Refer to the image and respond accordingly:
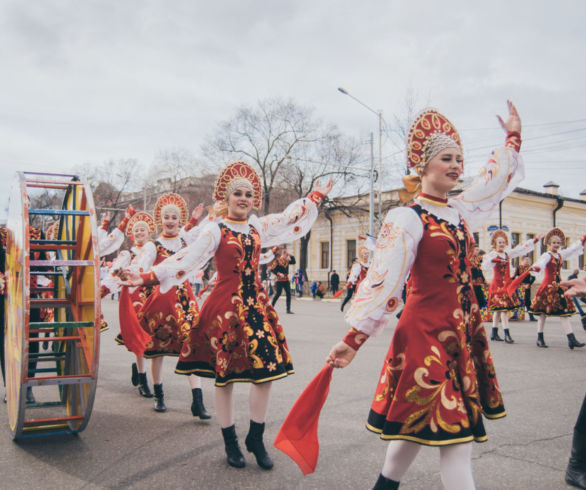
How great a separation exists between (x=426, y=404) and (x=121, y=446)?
2.69 meters

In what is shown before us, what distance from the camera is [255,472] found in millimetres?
3590

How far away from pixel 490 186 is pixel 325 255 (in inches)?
1515

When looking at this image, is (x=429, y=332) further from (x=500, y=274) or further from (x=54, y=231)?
(x=500, y=274)

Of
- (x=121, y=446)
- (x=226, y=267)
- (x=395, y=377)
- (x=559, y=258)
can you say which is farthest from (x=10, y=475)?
(x=559, y=258)

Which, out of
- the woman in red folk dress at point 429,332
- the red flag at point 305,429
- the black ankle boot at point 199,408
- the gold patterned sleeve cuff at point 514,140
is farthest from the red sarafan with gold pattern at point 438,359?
the black ankle boot at point 199,408

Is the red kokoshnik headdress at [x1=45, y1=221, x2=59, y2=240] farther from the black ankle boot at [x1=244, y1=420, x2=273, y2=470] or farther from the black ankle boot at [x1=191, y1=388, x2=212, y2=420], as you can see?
the black ankle boot at [x1=244, y1=420, x2=273, y2=470]

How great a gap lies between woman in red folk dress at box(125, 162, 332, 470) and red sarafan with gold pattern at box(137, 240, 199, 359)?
1.08 m

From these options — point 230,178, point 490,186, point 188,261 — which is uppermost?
point 230,178

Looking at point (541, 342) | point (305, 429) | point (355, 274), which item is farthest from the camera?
point (355, 274)

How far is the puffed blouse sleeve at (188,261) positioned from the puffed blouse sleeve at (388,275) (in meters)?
1.59

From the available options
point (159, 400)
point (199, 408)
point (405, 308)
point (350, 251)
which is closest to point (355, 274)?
point (159, 400)

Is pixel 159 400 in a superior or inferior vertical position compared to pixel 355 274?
inferior

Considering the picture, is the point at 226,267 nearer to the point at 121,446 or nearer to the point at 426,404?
the point at 121,446

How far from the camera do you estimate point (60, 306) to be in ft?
14.3
